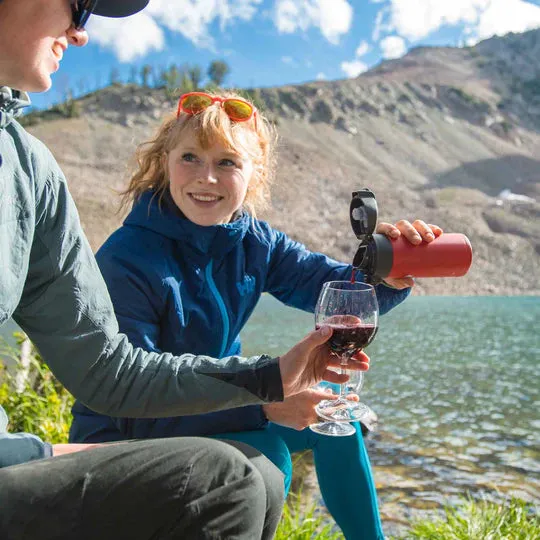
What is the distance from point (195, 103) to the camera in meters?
2.95

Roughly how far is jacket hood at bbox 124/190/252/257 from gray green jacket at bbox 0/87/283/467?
773 mm

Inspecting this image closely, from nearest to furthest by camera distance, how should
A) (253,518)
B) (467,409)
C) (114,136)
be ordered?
1. (253,518)
2. (467,409)
3. (114,136)

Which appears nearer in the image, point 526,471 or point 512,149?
point 526,471

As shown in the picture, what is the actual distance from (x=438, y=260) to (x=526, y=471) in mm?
5151

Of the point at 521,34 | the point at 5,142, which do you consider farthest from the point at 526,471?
the point at 521,34

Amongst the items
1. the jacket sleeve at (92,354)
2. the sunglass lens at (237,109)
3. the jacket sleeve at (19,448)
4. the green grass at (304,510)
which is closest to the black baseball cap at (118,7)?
the jacket sleeve at (92,354)

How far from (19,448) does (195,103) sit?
189 centimetres

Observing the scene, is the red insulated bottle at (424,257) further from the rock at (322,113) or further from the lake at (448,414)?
the rock at (322,113)

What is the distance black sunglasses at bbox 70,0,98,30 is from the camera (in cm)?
170

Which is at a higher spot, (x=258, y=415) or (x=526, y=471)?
(x=258, y=415)

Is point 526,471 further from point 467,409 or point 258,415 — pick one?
point 258,415

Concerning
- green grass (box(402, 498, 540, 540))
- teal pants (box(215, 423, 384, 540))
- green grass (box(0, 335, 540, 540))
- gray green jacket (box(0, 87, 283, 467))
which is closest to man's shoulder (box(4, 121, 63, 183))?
gray green jacket (box(0, 87, 283, 467))

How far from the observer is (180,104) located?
2.99 metres

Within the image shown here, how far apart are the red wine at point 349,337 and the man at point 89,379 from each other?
0.06m
